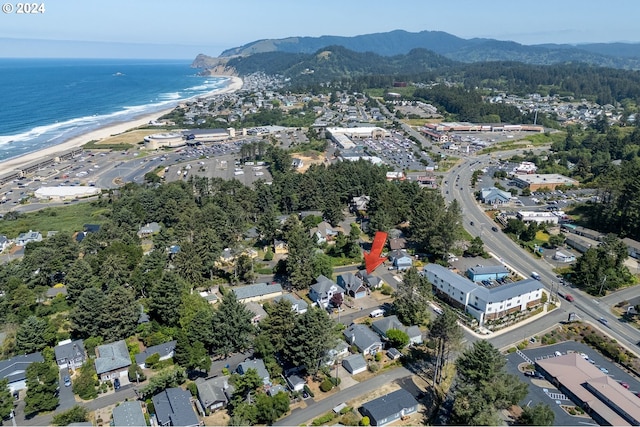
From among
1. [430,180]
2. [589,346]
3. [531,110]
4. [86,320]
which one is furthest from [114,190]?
[531,110]

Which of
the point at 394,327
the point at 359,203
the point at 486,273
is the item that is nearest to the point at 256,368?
the point at 394,327

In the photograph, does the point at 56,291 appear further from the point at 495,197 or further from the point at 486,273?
the point at 495,197

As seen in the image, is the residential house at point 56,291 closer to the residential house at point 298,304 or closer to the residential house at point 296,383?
the residential house at point 298,304

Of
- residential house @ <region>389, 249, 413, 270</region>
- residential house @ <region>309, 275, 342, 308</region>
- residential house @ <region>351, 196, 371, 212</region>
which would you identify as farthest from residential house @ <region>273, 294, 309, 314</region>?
residential house @ <region>351, 196, 371, 212</region>

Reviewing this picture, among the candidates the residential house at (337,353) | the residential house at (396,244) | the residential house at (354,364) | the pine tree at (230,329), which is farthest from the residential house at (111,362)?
the residential house at (396,244)

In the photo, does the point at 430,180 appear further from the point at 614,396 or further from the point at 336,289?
the point at 614,396
